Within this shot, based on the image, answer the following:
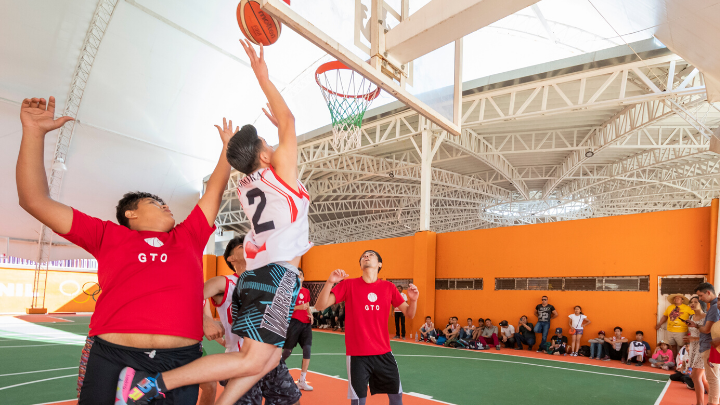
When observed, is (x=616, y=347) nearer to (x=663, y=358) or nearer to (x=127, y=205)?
(x=663, y=358)

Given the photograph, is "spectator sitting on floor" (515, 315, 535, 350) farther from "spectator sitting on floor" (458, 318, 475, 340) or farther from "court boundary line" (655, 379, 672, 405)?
"court boundary line" (655, 379, 672, 405)

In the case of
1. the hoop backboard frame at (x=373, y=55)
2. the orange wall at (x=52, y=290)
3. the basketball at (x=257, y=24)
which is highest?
the basketball at (x=257, y=24)

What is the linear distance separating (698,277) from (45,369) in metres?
13.3

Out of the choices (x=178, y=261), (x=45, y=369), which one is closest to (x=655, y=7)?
(x=178, y=261)

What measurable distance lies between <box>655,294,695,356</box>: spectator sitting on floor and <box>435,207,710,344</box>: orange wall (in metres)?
0.67

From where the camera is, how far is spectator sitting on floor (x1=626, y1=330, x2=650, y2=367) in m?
10.1

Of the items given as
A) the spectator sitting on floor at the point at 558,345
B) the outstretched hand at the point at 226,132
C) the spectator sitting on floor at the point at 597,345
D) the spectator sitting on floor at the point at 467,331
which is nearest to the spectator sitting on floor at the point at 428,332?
the spectator sitting on floor at the point at 467,331

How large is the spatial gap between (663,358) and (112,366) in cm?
1129

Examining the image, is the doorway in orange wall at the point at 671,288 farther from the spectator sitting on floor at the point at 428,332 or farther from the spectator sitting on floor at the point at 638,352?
the spectator sitting on floor at the point at 428,332

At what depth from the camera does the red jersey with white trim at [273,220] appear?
7.46ft

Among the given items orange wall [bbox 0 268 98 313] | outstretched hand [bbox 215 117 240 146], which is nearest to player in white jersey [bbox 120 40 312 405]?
outstretched hand [bbox 215 117 240 146]

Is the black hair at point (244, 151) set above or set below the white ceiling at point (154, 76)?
below

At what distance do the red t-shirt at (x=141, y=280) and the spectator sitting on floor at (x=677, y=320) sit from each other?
1034 centimetres

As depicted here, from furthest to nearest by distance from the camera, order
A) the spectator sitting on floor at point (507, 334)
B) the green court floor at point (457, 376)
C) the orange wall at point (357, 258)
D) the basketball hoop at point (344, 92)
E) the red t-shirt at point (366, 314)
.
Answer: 1. the orange wall at point (357, 258)
2. the spectator sitting on floor at point (507, 334)
3. the basketball hoop at point (344, 92)
4. the green court floor at point (457, 376)
5. the red t-shirt at point (366, 314)
